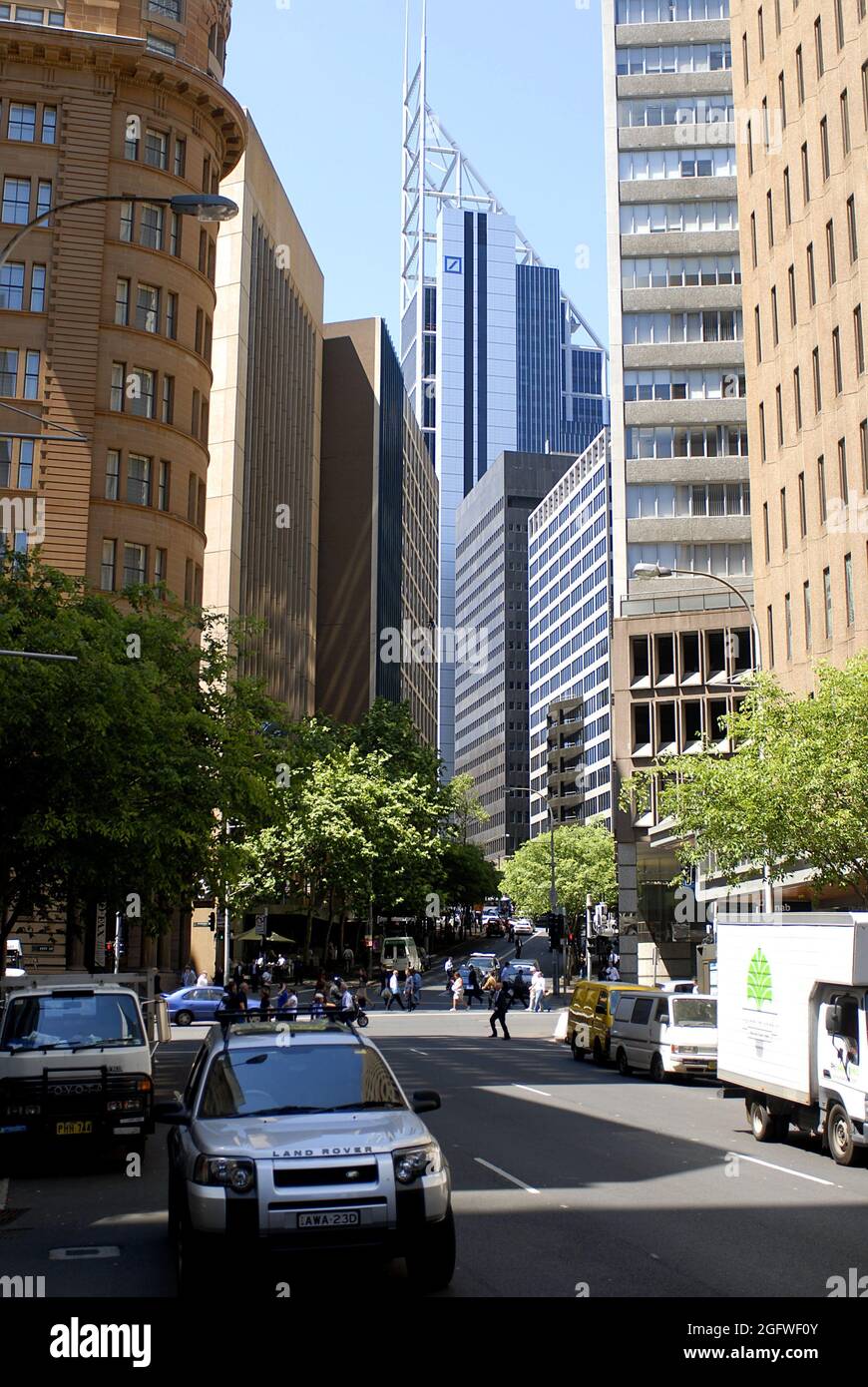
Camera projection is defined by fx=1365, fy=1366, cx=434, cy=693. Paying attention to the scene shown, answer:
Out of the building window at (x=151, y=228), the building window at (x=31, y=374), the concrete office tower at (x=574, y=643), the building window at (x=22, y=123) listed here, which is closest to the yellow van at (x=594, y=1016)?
the building window at (x=31, y=374)

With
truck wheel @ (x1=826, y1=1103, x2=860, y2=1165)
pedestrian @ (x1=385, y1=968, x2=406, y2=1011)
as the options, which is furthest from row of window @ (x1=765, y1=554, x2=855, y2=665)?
truck wheel @ (x1=826, y1=1103, x2=860, y2=1165)

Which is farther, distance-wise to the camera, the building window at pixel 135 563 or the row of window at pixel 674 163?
the row of window at pixel 674 163

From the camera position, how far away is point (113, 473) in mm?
52219

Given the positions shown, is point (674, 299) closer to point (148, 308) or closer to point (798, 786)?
point (148, 308)

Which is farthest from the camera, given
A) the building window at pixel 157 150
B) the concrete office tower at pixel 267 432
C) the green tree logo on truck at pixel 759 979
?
the concrete office tower at pixel 267 432

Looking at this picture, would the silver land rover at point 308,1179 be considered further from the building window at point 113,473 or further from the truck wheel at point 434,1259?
the building window at point 113,473

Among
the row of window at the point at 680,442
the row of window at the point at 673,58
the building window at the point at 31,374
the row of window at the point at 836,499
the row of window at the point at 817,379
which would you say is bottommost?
the row of window at the point at 836,499

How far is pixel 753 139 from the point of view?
1805 inches

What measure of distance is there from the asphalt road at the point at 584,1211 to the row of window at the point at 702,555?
172 ft

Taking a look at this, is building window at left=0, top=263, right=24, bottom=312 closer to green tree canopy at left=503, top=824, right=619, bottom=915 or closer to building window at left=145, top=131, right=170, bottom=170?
building window at left=145, top=131, right=170, bottom=170

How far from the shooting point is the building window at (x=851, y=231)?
3803cm

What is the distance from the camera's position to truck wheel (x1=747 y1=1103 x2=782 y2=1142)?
55.7 feet

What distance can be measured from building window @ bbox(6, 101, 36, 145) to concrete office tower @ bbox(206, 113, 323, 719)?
19082 millimetres

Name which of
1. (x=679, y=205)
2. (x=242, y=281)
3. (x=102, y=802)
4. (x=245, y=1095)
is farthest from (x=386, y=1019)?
(x=679, y=205)
